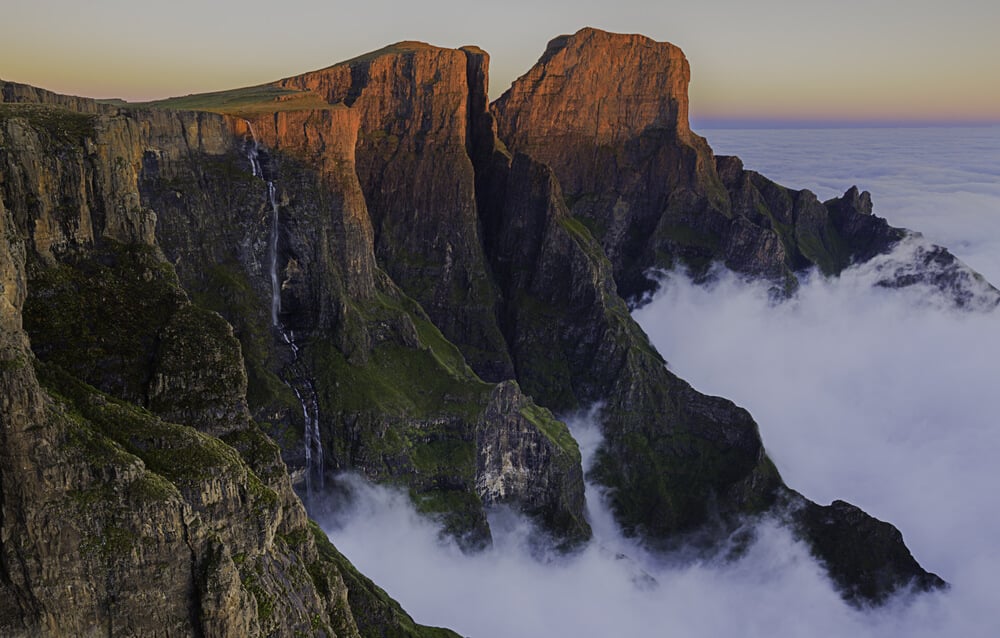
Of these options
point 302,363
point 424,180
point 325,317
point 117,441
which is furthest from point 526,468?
point 117,441

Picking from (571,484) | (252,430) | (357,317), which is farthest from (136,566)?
(571,484)

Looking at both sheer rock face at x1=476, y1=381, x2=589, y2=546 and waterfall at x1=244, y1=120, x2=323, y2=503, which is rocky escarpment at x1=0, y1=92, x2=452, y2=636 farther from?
sheer rock face at x1=476, y1=381, x2=589, y2=546

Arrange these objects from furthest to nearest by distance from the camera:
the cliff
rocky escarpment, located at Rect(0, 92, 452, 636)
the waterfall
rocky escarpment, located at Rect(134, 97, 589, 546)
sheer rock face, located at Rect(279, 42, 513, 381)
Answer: sheer rock face, located at Rect(279, 42, 513, 381)
the waterfall
rocky escarpment, located at Rect(134, 97, 589, 546)
the cliff
rocky escarpment, located at Rect(0, 92, 452, 636)

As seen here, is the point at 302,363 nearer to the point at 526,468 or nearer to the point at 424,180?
the point at 526,468

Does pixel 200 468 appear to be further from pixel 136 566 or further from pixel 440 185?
pixel 440 185

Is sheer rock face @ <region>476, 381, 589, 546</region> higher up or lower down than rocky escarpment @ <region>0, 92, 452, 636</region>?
lower down

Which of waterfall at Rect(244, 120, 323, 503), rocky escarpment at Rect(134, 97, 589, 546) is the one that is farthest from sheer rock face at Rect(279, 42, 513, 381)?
waterfall at Rect(244, 120, 323, 503)
